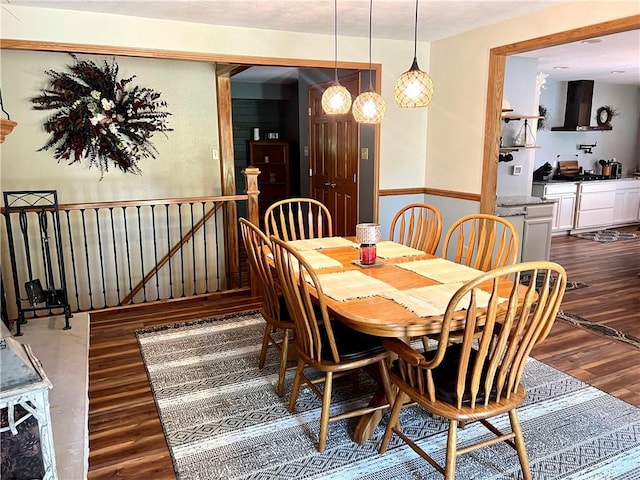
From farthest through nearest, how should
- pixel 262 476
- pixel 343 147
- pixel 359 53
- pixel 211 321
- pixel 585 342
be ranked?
pixel 343 147 < pixel 359 53 < pixel 211 321 < pixel 585 342 < pixel 262 476

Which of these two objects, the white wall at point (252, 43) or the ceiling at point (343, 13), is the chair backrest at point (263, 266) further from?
the white wall at point (252, 43)

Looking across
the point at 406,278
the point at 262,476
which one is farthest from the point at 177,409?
the point at 406,278

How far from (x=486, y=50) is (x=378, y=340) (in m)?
2.99

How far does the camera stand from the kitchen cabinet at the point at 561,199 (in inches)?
269

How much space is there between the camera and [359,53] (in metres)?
4.50

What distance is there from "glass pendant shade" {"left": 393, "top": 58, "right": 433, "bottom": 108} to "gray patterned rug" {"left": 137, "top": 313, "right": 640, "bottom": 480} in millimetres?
1603

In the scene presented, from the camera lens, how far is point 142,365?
3039mm

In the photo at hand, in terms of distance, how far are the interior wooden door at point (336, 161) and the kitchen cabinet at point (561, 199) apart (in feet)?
10.3

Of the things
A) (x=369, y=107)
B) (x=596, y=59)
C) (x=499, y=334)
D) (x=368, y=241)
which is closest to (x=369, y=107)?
(x=369, y=107)

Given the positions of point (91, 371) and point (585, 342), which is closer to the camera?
point (91, 371)

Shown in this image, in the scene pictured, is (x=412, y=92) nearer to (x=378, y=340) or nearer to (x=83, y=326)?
(x=378, y=340)

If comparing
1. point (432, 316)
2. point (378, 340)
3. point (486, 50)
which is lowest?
point (378, 340)

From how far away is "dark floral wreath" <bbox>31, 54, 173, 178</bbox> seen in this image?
187 inches

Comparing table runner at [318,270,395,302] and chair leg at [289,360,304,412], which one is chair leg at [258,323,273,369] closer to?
chair leg at [289,360,304,412]
